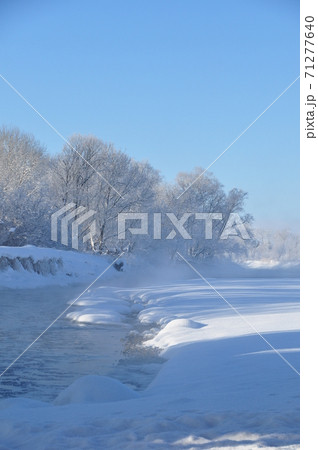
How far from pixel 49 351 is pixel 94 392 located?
2767 mm

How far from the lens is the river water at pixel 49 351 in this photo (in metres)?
4.88

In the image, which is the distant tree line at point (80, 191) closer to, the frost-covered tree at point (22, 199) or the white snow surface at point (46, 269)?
the frost-covered tree at point (22, 199)

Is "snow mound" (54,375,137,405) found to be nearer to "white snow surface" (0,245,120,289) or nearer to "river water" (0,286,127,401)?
"river water" (0,286,127,401)

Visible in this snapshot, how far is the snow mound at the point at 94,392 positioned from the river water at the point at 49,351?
23.0 inches

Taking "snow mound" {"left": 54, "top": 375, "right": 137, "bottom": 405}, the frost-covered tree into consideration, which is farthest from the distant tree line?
→ "snow mound" {"left": 54, "top": 375, "right": 137, "bottom": 405}

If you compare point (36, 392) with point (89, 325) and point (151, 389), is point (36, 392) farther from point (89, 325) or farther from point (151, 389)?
point (89, 325)

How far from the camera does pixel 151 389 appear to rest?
4289mm

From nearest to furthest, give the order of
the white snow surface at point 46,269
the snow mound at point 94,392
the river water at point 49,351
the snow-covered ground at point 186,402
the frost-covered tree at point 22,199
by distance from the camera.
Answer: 1. the snow-covered ground at point 186,402
2. the snow mound at point 94,392
3. the river water at point 49,351
4. the white snow surface at point 46,269
5. the frost-covered tree at point 22,199

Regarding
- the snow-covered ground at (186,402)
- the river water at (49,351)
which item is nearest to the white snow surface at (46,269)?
the river water at (49,351)

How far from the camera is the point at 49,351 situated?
6426mm

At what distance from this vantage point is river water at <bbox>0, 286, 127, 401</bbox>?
4875 mm

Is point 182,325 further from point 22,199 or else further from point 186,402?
point 22,199

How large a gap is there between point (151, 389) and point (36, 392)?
1.18 meters
